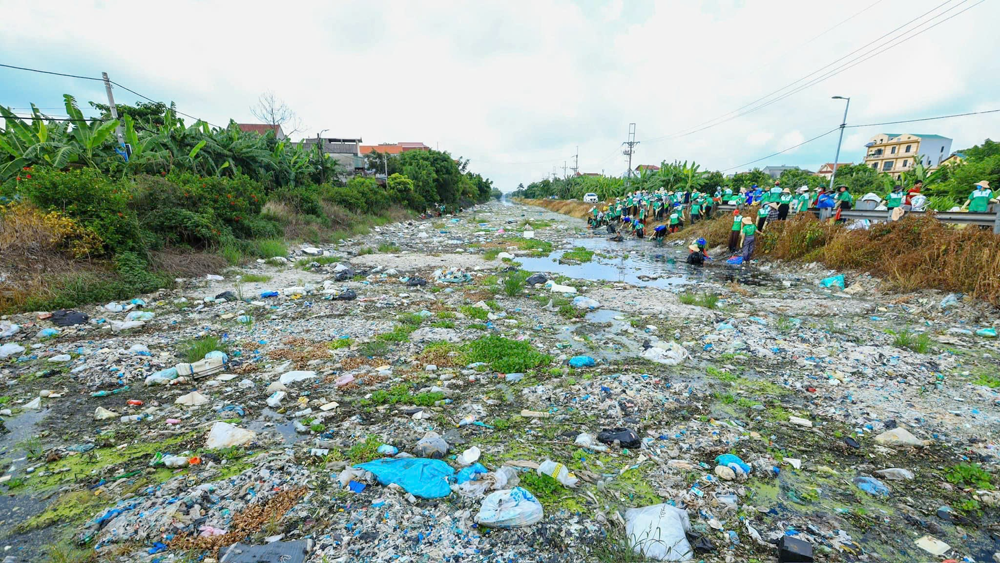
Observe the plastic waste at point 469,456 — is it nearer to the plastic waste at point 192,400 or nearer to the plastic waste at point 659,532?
the plastic waste at point 659,532

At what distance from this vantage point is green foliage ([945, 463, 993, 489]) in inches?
95.6

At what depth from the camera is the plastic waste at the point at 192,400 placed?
3257 millimetres

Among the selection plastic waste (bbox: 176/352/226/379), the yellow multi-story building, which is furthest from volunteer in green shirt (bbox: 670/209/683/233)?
the yellow multi-story building

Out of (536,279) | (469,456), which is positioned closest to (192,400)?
(469,456)

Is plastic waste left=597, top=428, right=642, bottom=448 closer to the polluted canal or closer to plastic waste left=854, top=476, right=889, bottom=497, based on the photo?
the polluted canal

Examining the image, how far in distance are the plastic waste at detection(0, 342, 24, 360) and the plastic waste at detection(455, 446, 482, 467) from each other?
4695 millimetres

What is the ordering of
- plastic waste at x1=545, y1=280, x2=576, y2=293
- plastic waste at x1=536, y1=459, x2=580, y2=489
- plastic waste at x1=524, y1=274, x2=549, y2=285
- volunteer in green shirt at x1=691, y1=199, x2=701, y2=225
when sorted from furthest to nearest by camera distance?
volunteer in green shirt at x1=691, y1=199, x2=701, y2=225 < plastic waste at x1=524, y1=274, x2=549, y2=285 < plastic waste at x1=545, y1=280, x2=576, y2=293 < plastic waste at x1=536, y1=459, x2=580, y2=489

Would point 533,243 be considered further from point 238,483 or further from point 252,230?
point 238,483

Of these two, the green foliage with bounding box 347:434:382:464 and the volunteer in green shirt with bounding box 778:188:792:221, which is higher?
the volunteer in green shirt with bounding box 778:188:792:221

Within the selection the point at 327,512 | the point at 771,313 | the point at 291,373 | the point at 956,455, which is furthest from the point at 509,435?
the point at 771,313

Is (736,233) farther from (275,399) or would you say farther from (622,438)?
(275,399)

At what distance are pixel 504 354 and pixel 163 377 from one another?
3082 mm

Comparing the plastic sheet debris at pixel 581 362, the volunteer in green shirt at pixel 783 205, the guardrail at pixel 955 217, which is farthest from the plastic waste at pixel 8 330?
the volunteer in green shirt at pixel 783 205

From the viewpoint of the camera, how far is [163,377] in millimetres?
3615
